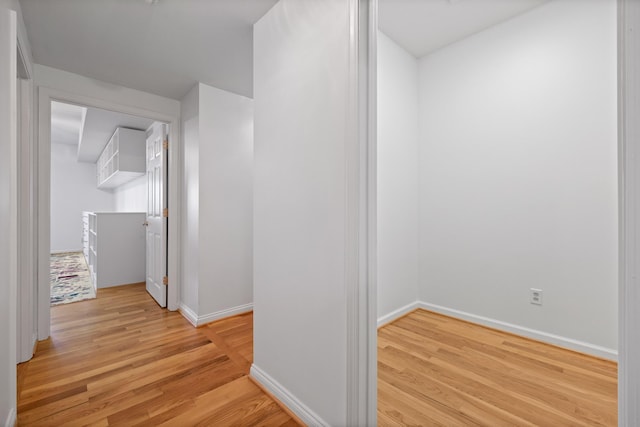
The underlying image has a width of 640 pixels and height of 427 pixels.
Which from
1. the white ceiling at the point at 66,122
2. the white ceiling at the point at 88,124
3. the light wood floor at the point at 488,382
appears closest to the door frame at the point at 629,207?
the light wood floor at the point at 488,382

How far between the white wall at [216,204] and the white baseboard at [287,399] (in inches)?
46.1

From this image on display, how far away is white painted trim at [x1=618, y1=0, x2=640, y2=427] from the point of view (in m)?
0.63

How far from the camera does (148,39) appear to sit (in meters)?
2.03

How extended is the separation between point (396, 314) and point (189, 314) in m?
2.02

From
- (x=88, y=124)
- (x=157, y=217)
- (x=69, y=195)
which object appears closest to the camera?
(x=157, y=217)

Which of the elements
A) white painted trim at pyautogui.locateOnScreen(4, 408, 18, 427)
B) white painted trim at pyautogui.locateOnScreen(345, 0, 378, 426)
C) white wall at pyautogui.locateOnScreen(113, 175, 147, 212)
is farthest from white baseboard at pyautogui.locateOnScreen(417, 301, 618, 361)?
white wall at pyautogui.locateOnScreen(113, 175, 147, 212)

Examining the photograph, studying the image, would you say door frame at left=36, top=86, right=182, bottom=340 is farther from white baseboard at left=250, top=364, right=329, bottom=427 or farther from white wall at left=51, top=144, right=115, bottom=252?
white wall at left=51, top=144, right=115, bottom=252

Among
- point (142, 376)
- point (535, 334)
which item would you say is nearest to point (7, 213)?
point (142, 376)

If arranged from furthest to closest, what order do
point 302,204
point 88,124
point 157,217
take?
point 88,124 < point 157,217 < point 302,204

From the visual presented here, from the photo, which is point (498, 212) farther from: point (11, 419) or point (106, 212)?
point (106, 212)

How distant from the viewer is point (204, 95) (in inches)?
106

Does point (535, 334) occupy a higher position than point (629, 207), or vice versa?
point (629, 207)

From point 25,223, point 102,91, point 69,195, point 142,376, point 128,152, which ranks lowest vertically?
point 142,376

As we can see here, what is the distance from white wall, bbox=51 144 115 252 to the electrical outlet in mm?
8919
